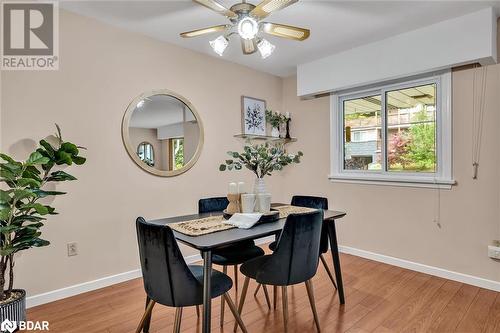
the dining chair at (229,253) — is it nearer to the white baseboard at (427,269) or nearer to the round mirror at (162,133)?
the round mirror at (162,133)

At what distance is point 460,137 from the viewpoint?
2742 mm

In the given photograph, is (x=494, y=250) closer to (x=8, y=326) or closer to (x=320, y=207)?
(x=320, y=207)

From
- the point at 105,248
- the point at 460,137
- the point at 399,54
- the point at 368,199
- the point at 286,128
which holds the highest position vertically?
the point at 399,54

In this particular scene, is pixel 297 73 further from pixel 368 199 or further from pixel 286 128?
pixel 368 199

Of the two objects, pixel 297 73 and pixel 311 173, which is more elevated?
pixel 297 73

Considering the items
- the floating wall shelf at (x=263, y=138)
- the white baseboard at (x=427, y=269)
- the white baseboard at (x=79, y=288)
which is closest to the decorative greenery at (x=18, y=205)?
the white baseboard at (x=79, y=288)

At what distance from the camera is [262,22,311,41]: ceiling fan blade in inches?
80.4

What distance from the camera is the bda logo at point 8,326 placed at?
6.07ft

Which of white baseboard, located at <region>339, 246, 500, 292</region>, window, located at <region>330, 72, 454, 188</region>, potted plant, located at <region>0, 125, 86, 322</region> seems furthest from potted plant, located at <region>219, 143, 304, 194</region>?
white baseboard, located at <region>339, 246, 500, 292</region>

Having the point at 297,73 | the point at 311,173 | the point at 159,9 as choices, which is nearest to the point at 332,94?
the point at 297,73

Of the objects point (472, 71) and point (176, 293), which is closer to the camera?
point (176, 293)

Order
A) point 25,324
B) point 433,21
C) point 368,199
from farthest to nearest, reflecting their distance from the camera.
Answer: point 368,199, point 433,21, point 25,324

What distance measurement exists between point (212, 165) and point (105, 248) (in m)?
1.42
